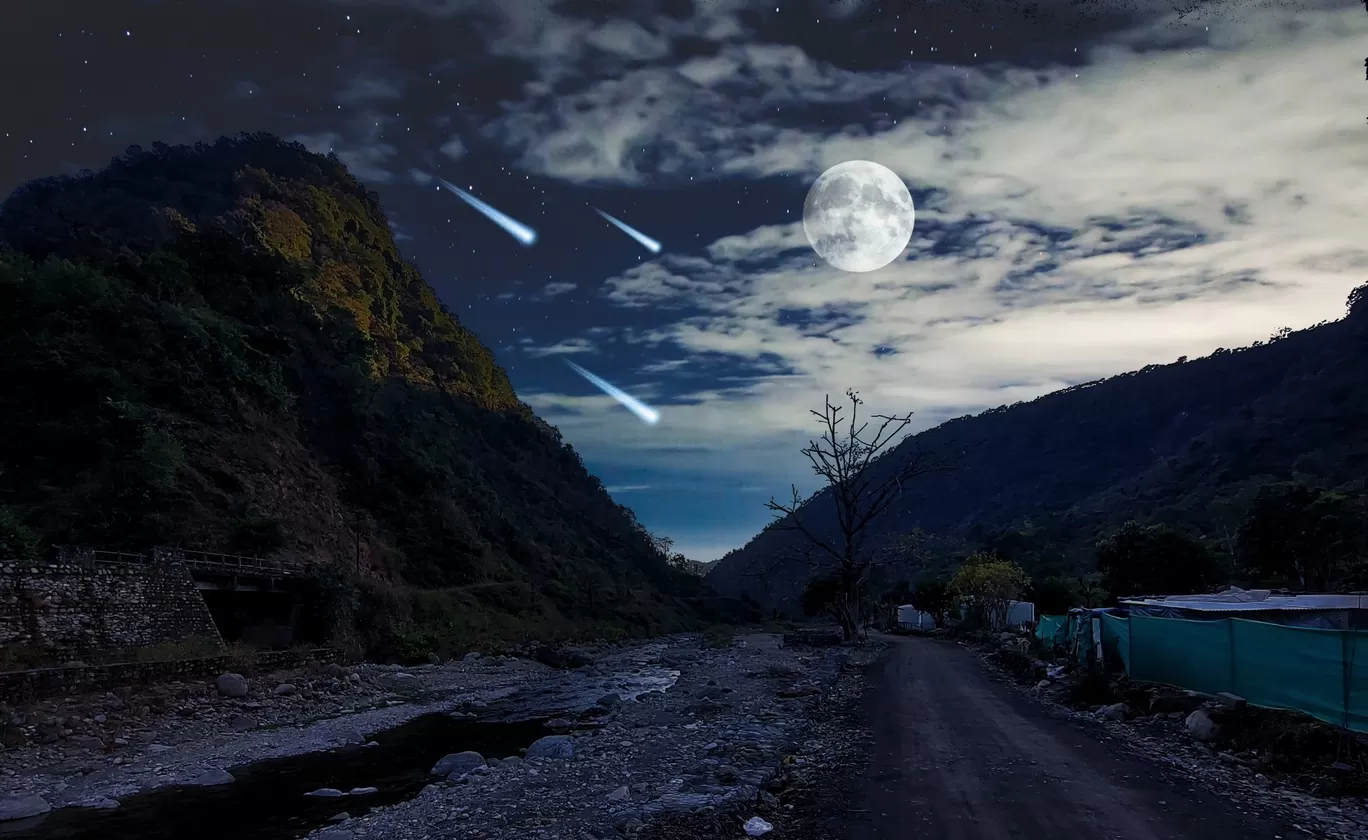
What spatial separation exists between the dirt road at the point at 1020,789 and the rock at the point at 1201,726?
5.77 feet

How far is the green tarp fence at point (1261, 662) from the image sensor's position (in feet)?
37.3

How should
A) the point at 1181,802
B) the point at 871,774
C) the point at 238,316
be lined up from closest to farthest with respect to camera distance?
the point at 1181,802 < the point at 871,774 < the point at 238,316

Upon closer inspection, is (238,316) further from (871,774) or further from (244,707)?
(871,774)

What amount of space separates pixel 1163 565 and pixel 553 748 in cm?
4341

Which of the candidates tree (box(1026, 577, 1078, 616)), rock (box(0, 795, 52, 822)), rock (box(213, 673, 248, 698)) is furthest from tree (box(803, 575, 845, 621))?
rock (box(0, 795, 52, 822))

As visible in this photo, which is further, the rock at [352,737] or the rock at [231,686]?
the rock at [231,686]

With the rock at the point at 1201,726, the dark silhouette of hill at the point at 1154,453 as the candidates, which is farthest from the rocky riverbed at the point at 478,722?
the dark silhouette of hill at the point at 1154,453

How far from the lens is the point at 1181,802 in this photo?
9992 millimetres

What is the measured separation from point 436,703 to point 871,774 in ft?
86.0

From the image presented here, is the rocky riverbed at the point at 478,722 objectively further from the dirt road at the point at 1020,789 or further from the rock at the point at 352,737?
→ the dirt road at the point at 1020,789

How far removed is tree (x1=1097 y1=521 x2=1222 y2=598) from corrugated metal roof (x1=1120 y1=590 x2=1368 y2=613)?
24733 millimetres

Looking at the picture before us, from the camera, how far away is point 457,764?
60.8 ft

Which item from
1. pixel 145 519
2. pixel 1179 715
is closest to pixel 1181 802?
pixel 1179 715

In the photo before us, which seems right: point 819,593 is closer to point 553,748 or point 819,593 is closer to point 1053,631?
point 1053,631
